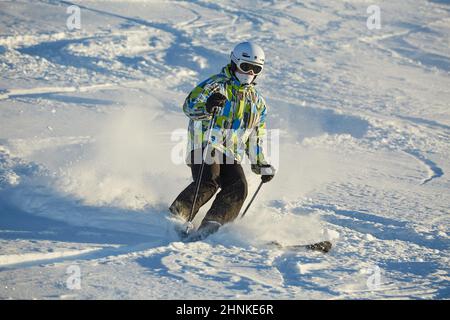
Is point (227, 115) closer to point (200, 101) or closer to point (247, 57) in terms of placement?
point (200, 101)

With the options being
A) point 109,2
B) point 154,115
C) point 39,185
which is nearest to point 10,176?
point 39,185

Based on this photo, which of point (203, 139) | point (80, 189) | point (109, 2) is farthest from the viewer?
point (109, 2)

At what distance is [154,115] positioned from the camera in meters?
11.8

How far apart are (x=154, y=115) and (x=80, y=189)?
4573mm

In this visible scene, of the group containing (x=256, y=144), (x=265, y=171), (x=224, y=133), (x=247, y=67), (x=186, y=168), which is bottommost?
(x=186, y=168)

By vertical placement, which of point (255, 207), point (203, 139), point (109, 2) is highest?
point (109, 2)

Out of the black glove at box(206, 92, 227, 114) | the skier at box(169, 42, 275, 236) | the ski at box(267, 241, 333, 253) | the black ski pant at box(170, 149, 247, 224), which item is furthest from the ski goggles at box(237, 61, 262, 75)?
the ski at box(267, 241, 333, 253)

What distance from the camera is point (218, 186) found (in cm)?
677

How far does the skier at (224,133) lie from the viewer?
6551 mm

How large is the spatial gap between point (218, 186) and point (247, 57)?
1.26 m

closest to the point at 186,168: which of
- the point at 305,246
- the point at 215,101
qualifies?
the point at 215,101

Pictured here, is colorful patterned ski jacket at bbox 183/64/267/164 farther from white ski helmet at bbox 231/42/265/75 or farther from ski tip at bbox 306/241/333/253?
ski tip at bbox 306/241/333/253

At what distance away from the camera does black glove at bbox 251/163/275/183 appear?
6.96m
